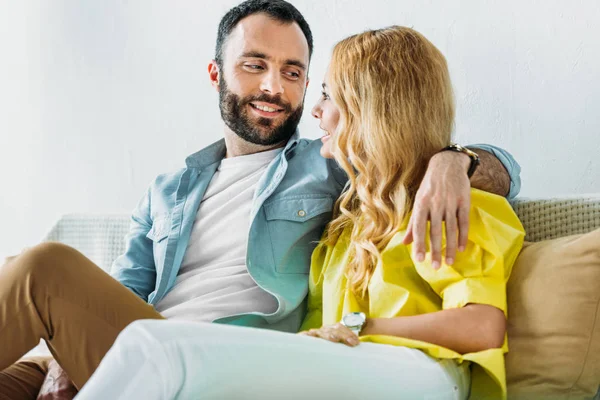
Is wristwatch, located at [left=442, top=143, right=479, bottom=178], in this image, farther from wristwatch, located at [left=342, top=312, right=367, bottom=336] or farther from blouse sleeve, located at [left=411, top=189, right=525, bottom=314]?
wristwatch, located at [left=342, top=312, right=367, bottom=336]

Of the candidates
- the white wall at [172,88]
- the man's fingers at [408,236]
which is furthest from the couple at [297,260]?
the white wall at [172,88]

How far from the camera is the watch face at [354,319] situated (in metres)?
1.35

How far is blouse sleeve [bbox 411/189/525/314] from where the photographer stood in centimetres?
128

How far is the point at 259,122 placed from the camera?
72.1 inches

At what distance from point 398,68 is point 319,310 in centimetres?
51

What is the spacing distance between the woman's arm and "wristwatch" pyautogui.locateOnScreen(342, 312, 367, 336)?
0.35ft

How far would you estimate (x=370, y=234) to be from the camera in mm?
1451

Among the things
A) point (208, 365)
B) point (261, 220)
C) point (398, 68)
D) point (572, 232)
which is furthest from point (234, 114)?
point (208, 365)

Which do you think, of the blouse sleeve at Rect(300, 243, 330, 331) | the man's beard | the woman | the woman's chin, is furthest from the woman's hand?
the man's beard

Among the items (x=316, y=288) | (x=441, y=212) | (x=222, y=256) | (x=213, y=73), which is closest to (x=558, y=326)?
(x=441, y=212)

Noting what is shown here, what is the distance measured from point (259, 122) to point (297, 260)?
37cm

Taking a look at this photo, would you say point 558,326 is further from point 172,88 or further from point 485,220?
point 172,88

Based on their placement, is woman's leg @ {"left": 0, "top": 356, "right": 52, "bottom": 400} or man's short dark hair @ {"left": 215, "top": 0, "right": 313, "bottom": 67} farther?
man's short dark hair @ {"left": 215, "top": 0, "right": 313, "bottom": 67}

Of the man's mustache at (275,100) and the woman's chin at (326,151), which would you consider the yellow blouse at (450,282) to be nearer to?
the woman's chin at (326,151)
